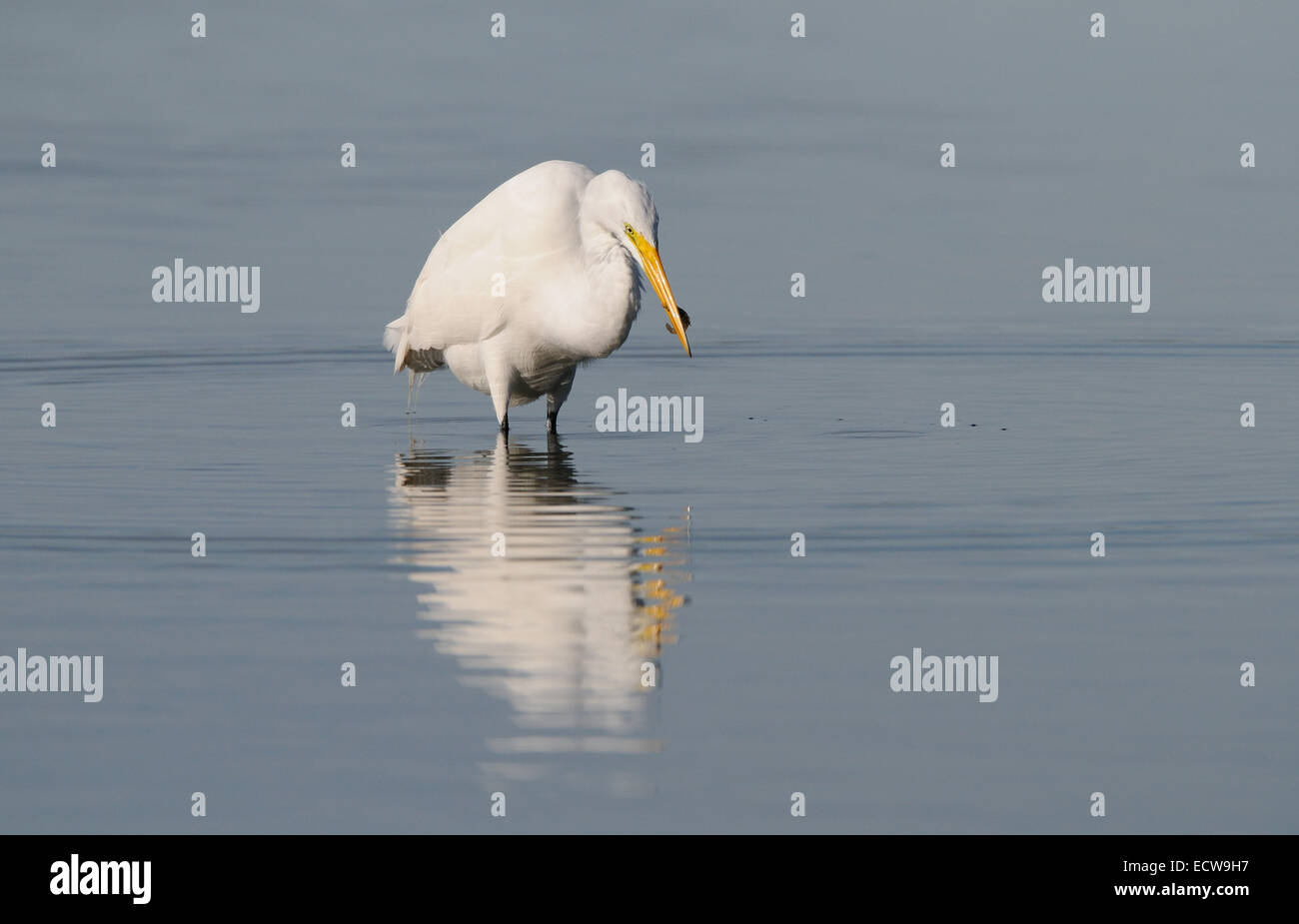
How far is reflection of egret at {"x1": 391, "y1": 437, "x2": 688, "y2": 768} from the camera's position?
402 inches

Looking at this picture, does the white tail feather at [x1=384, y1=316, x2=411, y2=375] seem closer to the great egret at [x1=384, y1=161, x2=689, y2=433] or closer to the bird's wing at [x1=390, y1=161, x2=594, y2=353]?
the great egret at [x1=384, y1=161, x2=689, y2=433]

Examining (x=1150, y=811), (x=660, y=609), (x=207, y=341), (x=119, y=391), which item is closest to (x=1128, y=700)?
(x=1150, y=811)

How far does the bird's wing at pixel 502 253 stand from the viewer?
1752 centimetres

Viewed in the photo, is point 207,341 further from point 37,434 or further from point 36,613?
point 36,613

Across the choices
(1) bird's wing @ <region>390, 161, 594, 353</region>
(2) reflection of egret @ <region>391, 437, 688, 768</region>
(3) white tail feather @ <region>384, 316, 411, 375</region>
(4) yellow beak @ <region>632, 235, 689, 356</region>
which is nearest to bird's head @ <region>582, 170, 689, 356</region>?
(4) yellow beak @ <region>632, 235, 689, 356</region>

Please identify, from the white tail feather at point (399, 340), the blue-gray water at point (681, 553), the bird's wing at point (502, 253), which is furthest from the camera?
the white tail feather at point (399, 340)

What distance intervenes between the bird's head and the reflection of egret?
5.18 ft

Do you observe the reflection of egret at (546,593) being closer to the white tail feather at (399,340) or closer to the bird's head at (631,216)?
the bird's head at (631,216)

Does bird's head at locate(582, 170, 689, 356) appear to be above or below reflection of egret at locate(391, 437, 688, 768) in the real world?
above

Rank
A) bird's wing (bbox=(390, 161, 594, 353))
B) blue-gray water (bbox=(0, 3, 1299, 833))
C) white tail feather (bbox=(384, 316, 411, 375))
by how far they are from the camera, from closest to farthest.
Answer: blue-gray water (bbox=(0, 3, 1299, 833)) → bird's wing (bbox=(390, 161, 594, 353)) → white tail feather (bbox=(384, 316, 411, 375))

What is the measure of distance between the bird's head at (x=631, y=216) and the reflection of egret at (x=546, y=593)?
1.58 m

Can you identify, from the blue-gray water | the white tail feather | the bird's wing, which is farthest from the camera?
the white tail feather

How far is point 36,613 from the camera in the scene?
1209cm

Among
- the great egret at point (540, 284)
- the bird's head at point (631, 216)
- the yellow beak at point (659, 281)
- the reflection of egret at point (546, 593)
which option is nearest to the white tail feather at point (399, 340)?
the great egret at point (540, 284)
